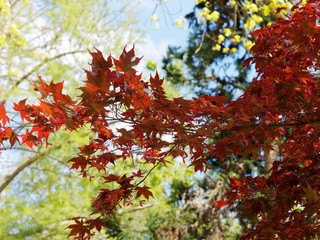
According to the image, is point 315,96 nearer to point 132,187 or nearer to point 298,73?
point 298,73

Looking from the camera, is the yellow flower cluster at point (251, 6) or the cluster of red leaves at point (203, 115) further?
the yellow flower cluster at point (251, 6)

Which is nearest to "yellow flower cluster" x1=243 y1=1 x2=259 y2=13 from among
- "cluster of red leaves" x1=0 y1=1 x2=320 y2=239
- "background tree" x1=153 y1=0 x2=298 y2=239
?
"background tree" x1=153 y1=0 x2=298 y2=239

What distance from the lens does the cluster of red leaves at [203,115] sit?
54.1 inches

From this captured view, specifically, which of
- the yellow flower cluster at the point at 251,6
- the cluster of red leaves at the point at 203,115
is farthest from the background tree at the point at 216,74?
the cluster of red leaves at the point at 203,115

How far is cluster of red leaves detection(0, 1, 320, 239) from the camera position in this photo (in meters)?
1.37

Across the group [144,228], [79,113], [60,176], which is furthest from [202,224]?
[79,113]

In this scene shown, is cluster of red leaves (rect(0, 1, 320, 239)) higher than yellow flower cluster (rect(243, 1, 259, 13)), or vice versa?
yellow flower cluster (rect(243, 1, 259, 13))

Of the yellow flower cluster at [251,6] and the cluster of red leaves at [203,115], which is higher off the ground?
the yellow flower cluster at [251,6]

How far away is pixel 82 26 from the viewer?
6.82 meters

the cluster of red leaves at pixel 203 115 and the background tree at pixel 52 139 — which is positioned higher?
the background tree at pixel 52 139

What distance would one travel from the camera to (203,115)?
1.55 meters

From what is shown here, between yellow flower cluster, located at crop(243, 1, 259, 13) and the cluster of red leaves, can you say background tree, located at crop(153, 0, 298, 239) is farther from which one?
the cluster of red leaves

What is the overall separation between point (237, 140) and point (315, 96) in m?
0.46

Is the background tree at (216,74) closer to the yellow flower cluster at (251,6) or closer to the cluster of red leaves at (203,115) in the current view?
the yellow flower cluster at (251,6)
